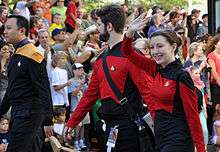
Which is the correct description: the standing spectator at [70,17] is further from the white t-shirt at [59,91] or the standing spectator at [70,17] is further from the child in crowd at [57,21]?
the white t-shirt at [59,91]

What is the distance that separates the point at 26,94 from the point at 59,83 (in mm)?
4060

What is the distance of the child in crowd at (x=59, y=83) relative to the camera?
11.7 meters

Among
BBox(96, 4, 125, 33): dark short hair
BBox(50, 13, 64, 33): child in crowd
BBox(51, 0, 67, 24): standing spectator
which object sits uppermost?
BBox(51, 0, 67, 24): standing spectator

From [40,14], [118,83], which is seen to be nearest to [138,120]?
[118,83]

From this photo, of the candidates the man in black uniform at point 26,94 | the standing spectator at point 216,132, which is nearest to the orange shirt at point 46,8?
the standing spectator at point 216,132

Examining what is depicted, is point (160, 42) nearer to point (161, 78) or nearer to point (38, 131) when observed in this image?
point (161, 78)

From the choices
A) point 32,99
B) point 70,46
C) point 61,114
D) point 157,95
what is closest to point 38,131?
point 32,99

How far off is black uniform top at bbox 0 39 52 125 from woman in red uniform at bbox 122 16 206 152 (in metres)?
Answer: 1.78

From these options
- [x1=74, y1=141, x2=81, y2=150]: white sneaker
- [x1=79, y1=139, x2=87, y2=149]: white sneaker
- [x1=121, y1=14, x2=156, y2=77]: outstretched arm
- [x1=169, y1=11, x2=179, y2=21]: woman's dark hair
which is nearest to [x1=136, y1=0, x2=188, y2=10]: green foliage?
[x1=169, y1=11, x2=179, y2=21]: woman's dark hair

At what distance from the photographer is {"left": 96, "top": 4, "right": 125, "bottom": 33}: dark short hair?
6461mm

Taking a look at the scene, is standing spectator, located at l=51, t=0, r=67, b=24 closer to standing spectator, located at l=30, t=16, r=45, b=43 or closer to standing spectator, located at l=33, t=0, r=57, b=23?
standing spectator, located at l=33, t=0, r=57, b=23

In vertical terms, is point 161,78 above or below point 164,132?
above

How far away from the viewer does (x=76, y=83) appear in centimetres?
1212

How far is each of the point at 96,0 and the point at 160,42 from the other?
811 inches
